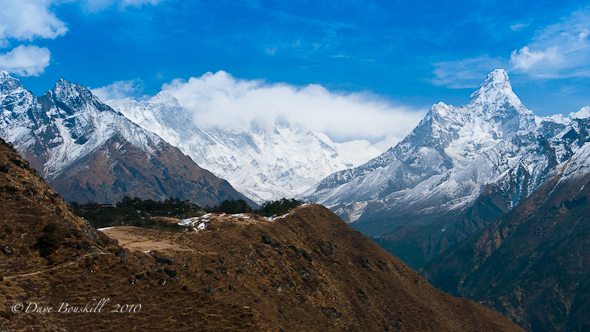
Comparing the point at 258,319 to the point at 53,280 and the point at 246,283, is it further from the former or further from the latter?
the point at 246,283

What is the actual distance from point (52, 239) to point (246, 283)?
225 ft

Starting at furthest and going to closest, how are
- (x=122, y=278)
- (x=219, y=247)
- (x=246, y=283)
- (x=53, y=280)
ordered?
1. (x=219, y=247)
2. (x=246, y=283)
3. (x=122, y=278)
4. (x=53, y=280)

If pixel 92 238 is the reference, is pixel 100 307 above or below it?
below

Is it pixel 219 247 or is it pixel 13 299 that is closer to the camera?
pixel 13 299

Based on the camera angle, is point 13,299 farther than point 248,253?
No

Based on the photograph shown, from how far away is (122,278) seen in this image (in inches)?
4616

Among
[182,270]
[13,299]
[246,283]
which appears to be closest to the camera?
[13,299]

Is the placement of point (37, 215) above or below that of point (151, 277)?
above

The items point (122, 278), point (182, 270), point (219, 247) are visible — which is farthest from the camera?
point (219, 247)

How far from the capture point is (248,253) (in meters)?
199

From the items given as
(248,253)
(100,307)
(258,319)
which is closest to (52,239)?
(100,307)

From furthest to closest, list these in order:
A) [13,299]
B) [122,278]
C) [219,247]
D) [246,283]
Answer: [219,247] < [246,283] < [122,278] < [13,299]

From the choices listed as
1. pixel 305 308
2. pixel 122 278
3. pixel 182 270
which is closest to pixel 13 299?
pixel 122 278

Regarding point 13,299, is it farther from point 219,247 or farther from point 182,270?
point 219,247
